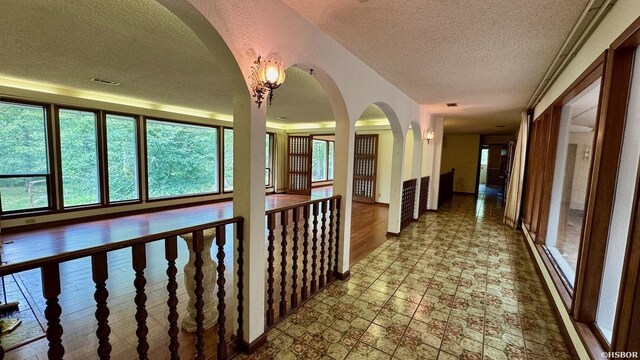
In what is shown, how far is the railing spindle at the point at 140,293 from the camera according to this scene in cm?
132

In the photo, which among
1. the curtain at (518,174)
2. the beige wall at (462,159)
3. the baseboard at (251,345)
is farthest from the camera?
the beige wall at (462,159)

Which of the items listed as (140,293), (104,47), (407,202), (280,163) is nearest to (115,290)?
(140,293)

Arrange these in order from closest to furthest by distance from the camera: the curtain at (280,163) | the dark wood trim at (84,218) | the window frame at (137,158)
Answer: the dark wood trim at (84,218)
the window frame at (137,158)
the curtain at (280,163)

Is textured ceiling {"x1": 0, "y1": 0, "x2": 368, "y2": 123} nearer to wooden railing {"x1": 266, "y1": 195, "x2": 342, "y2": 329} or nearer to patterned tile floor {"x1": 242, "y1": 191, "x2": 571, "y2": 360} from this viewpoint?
wooden railing {"x1": 266, "y1": 195, "x2": 342, "y2": 329}

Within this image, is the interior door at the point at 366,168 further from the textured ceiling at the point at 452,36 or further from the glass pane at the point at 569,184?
the glass pane at the point at 569,184

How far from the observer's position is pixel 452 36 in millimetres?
2346

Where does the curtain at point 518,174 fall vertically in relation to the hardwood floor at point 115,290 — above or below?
above

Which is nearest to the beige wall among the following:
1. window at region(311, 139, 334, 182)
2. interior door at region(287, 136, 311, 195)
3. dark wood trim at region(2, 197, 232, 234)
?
window at region(311, 139, 334, 182)

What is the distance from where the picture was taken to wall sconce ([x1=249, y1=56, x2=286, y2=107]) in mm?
1685

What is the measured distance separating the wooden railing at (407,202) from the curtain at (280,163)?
17.6ft

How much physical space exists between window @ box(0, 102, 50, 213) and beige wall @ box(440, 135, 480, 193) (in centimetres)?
1163

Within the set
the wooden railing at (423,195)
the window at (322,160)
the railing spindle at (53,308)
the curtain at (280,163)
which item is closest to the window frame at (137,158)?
the curtain at (280,163)

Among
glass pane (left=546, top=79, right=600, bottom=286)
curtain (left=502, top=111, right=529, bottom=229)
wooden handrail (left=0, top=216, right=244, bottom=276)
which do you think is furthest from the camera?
curtain (left=502, top=111, right=529, bottom=229)

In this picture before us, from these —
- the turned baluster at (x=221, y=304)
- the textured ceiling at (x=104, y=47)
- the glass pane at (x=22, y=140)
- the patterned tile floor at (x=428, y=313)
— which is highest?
the textured ceiling at (x=104, y=47)
